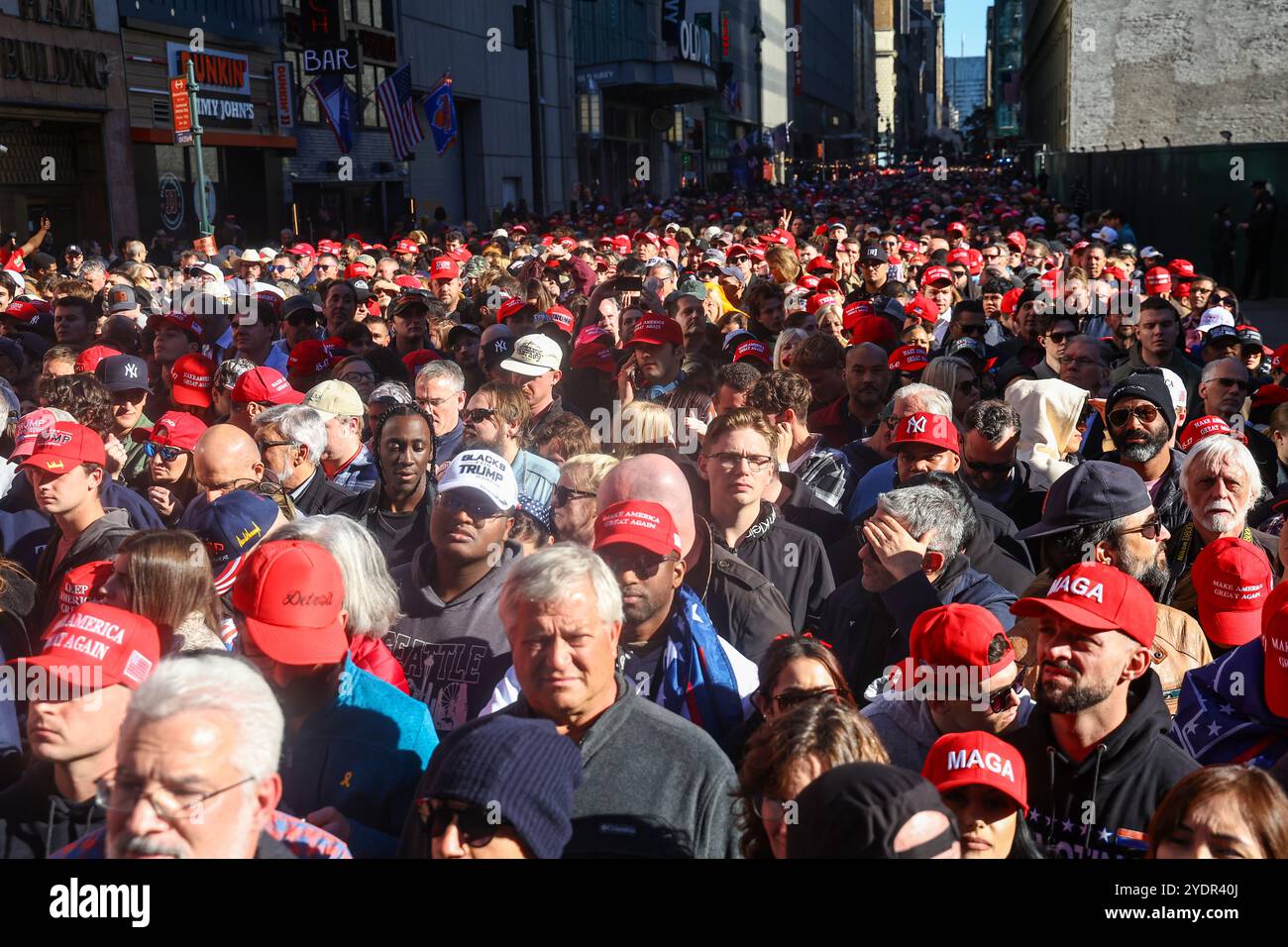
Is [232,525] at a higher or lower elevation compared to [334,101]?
lower

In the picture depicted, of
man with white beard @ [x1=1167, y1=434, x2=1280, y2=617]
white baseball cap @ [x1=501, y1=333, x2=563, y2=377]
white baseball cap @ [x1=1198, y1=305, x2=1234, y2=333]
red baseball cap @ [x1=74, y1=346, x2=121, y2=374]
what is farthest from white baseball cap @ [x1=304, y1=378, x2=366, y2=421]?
white baseball cap @ [x1=1198, y1=305, x2=1234, y2=333]

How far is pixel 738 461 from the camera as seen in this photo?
17.6 feet

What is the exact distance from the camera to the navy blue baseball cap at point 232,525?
5.09 meters

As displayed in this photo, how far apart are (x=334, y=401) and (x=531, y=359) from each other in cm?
137

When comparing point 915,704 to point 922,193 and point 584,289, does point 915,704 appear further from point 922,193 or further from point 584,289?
point 922,193

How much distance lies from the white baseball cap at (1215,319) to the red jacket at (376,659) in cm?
758

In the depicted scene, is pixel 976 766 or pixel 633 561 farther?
pixel 633 561

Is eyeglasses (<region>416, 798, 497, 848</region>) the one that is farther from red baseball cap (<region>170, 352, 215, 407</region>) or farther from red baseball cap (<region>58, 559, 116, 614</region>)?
red baseball cap (<region>170, 352, 215, 407</region>)

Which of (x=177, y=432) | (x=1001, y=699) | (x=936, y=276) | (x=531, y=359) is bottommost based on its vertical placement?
(x=1001, y=699)

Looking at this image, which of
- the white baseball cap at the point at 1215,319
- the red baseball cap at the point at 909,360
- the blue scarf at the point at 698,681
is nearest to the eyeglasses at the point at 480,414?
the blue scarf at the point at 698,681

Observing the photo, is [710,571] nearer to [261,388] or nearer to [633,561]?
[633,561]

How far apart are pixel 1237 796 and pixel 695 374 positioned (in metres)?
5.84

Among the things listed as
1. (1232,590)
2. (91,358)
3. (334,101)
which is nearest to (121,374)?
(91,358)

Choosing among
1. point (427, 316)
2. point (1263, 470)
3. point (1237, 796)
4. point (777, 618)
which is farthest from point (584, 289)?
point (1237, 796)
